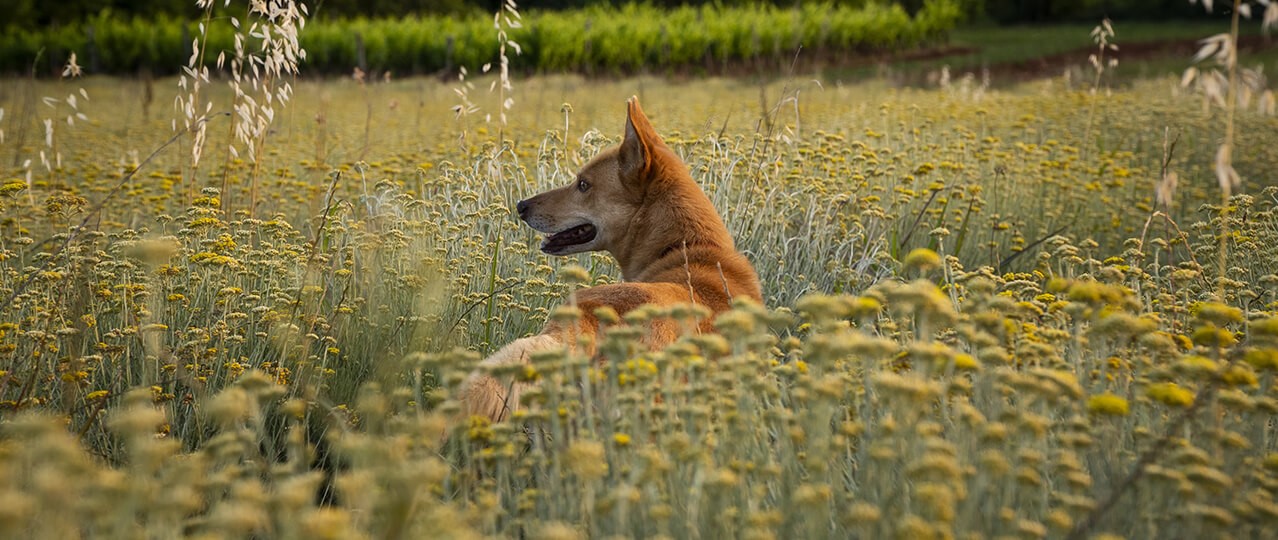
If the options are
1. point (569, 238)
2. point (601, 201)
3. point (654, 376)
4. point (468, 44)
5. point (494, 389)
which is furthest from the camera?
point (468, 44)

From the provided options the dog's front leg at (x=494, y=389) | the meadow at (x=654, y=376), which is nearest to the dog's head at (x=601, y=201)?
the meadow at (x=654, y=376)

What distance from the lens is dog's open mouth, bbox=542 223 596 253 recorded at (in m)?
4.51

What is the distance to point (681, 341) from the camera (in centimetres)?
217

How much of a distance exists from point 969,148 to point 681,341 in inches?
224

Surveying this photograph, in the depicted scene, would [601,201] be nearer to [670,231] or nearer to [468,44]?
[670,231]

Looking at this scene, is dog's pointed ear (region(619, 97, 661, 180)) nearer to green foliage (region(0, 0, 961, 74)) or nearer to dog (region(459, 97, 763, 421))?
dog (region(459, 97, 763, 421))

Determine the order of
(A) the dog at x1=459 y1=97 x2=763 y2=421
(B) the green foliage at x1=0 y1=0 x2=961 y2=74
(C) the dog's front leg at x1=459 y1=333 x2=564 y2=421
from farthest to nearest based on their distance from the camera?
(B) the green foliage at x1=0 y1=0 x2=961 y2=74, (A) the dog at x1=459 y1=97 x2=763 y2=421, (C) the dog's front leg at x1=459 y1=333 x2=564 y2=421

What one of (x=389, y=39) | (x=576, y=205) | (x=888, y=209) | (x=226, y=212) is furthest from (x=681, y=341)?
(x=389, y=39)

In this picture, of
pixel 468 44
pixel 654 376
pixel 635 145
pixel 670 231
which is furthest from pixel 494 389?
pixel 468 44

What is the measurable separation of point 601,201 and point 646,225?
0.91 feet

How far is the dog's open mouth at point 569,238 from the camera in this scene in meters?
4.51

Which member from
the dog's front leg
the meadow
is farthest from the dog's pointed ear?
the dog's front leg

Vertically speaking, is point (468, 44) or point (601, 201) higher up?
point (601, 201)

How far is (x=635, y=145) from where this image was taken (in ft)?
14.0
